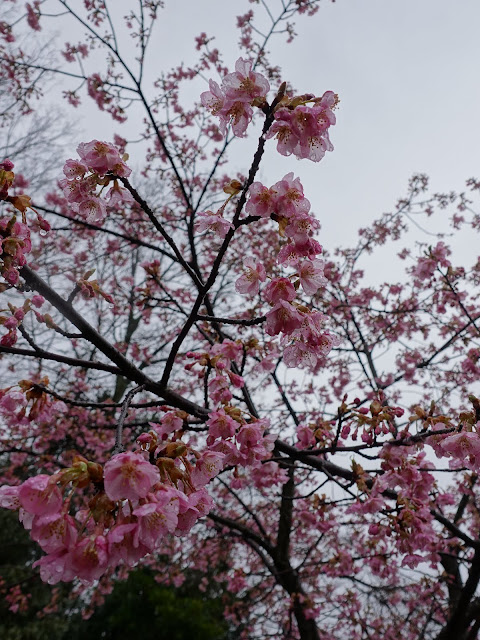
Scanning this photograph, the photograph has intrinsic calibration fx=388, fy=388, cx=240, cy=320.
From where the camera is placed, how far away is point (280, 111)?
1.39 metres

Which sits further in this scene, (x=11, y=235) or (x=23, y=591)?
(x=23, y=591)

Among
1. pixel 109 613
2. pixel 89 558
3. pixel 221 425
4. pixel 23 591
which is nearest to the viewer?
pixel 89 558

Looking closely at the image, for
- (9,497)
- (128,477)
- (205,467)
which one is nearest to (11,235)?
(9,497)

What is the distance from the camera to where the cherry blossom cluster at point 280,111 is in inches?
55.4

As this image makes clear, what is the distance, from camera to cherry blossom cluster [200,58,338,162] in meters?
1.41

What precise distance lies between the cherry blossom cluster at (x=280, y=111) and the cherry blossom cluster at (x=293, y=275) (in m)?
0.15

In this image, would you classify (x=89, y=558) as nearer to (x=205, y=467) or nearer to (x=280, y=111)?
(x=205, y=467)

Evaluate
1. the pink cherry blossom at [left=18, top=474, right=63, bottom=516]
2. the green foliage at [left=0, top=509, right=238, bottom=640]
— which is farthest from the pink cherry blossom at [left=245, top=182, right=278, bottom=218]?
the green foliage at [left=0, top=509, right=238, bottom=640]

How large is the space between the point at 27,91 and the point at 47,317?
5.44 metres

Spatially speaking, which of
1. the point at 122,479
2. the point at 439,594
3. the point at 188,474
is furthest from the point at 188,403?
the point at 439,594

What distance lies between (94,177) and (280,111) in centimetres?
81

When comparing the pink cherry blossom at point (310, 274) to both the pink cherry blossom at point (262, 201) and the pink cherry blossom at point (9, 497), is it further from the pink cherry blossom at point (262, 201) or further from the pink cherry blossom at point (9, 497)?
the pink cherry blossom at point (9, 497)

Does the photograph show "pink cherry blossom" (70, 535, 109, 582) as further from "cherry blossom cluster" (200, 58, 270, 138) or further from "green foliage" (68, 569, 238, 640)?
"green foliage" (68, 569, 238, 640)

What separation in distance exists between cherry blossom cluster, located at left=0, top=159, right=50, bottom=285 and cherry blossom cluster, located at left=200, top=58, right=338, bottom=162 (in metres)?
0.86
